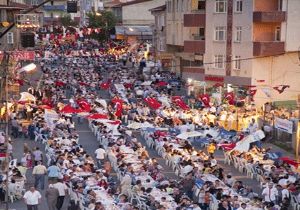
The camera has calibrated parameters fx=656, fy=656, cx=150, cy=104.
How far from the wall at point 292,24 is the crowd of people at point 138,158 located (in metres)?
7.86

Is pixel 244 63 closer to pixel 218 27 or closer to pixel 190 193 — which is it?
pixel 218 27

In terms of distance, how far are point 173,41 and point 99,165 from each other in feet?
109

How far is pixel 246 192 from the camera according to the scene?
2125 centimetres

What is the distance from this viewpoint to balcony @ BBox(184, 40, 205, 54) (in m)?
50.3

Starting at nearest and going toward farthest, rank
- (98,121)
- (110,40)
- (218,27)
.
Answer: (98,121) < (218,27) < (110,40)

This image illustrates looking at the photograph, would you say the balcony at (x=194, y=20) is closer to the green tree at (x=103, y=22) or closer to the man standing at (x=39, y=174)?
the man standing at (x=39, y=174)

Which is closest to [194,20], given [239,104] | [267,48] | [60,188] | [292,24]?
[267,48]

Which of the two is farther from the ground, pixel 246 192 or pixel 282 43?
pixel 282 43

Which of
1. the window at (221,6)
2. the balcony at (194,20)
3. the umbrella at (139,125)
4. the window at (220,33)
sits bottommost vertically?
the umbrella at (139,125)

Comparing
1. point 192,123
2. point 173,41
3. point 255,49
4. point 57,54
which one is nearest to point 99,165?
point 192,123

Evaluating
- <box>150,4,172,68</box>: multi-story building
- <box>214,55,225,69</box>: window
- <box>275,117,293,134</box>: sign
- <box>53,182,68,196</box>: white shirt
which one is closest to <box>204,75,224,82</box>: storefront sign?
<box>214,55,225,69</box>: window

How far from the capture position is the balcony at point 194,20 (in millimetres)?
50281

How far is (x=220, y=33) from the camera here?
159 ft

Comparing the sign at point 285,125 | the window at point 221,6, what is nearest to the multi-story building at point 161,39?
the window at point 221,6
